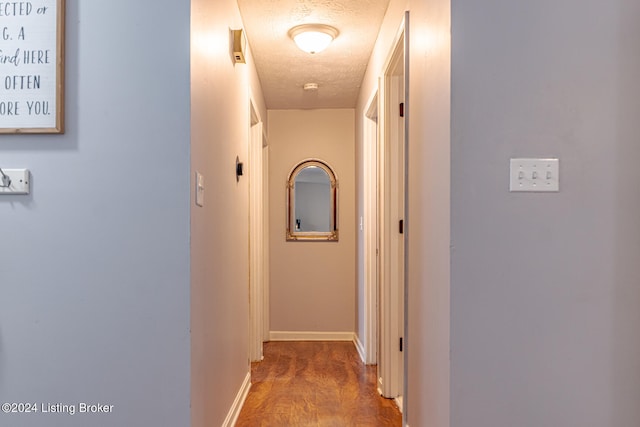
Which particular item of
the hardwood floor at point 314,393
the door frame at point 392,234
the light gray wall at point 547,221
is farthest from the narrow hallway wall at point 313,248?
the light gray wall at point 547,221

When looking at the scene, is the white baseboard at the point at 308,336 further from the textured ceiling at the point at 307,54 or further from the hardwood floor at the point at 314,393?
the textured ceiling at the point at 307,54

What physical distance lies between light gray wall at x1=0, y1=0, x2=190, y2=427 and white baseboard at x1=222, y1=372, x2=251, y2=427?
2.60 feet

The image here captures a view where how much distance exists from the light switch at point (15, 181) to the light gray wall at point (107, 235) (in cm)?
3

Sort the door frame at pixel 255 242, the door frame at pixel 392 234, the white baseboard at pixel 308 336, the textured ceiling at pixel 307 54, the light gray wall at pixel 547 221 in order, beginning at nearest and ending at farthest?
the light gray wall at pixel 547 221, the textured ceiling at pixel 307 54, the door frame at pixel 392 234, the door frame at pixel 255 242, the white baseboard at pixel 308 336

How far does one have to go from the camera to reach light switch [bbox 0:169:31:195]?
1.78 m

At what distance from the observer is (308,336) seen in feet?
16.4

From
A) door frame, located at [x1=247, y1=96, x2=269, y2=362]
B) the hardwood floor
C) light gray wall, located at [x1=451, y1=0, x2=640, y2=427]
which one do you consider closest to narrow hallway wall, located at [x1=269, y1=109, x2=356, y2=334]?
the hardwood floor

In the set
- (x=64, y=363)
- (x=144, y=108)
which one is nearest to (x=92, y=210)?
(x=144, y=108)

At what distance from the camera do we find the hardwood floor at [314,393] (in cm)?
278

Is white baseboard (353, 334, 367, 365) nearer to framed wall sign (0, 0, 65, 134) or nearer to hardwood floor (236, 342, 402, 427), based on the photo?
hardwood floor (236, 342, 402, 427)

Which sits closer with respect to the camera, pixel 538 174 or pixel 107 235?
pixel 538 174

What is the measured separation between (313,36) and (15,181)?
1983mm

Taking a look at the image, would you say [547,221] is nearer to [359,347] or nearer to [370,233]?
[370,233]

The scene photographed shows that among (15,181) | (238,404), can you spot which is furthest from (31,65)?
(238,404)
